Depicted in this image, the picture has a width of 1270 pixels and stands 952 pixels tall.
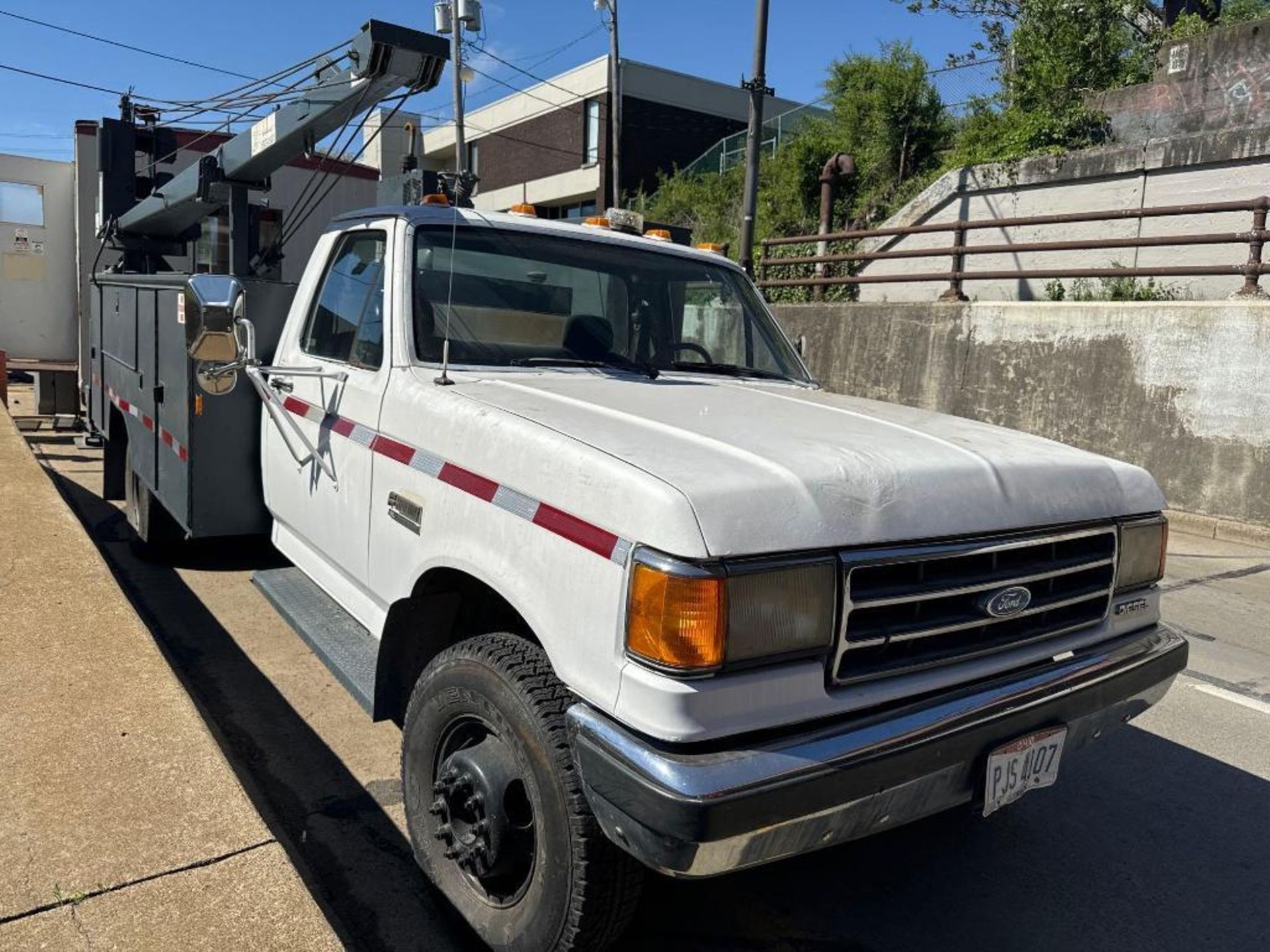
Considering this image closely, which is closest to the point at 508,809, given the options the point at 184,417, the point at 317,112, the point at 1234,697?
the point at 184,417

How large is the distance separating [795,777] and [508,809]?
2.67ft

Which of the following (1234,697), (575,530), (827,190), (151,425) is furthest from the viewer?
(827,190)

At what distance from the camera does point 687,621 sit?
197cm

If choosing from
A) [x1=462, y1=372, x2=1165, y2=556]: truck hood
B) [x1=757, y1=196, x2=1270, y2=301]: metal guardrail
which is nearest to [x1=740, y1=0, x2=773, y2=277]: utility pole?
[x1=757, y1=196, x2=1270, y2=301]: metal guardrail

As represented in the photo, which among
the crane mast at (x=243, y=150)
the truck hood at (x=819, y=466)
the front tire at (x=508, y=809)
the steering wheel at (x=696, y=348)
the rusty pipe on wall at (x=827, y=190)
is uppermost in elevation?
the rusty pipe on wall at (x=827, y=190)

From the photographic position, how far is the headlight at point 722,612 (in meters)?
1.98

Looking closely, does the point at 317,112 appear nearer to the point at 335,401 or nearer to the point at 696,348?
the point at 335,401

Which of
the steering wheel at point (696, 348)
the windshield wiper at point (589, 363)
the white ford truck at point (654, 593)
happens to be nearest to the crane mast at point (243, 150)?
the white ford truck at point (654, 593)

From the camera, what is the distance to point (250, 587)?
6012mm

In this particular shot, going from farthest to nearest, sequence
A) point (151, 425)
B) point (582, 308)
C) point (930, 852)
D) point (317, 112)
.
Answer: point (317, 112), point (151, 425), point (582, 308), point (930, 852)

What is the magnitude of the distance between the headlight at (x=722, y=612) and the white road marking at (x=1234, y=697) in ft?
11.9

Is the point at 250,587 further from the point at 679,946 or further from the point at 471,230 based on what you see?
the point at 679,946

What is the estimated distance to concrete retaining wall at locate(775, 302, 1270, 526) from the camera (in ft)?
28.7

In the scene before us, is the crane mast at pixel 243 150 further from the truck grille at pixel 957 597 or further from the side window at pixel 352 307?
the truck grille at pixel 957 597
